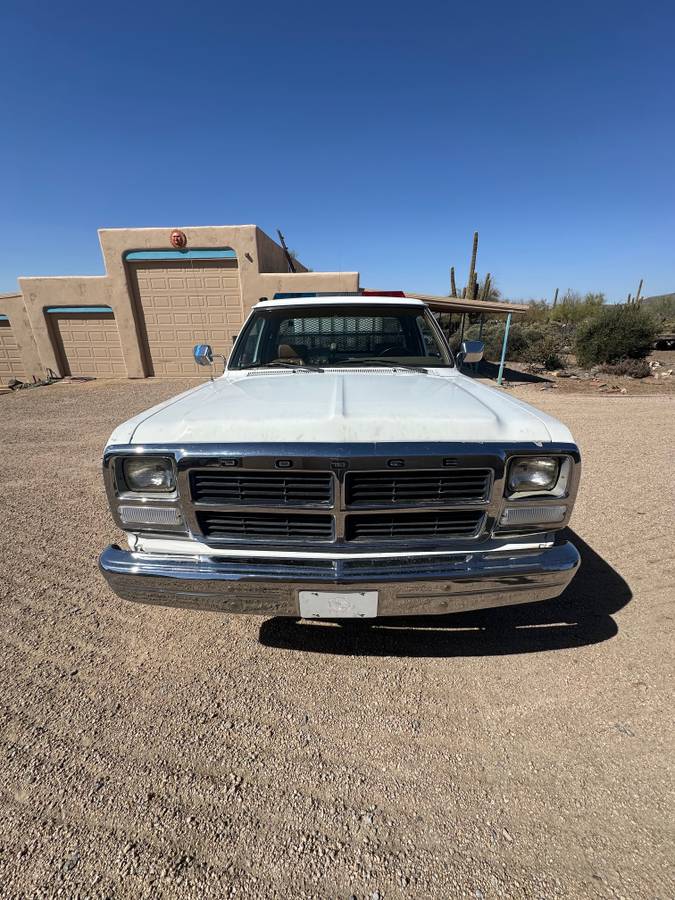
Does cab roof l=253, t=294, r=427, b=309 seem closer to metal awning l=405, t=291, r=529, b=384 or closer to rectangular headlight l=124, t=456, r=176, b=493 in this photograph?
rectangular headlight l=124, t=456, r=176, b=493

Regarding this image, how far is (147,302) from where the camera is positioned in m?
13.1

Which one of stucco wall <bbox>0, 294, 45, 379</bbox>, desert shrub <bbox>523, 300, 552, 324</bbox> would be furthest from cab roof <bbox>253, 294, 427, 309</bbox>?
desert shrub <bbox>523, 300, 552, 324</bbox>

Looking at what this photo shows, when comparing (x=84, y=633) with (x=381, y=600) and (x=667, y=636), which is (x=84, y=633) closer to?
(x=381, y=600)

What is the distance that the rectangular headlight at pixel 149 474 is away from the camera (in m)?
1.79

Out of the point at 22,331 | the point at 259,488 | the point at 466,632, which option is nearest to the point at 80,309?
the point at 22,331

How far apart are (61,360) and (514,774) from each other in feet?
55.2

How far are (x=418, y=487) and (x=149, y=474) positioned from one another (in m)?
1.22

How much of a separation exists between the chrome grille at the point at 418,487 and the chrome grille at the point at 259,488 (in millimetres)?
134

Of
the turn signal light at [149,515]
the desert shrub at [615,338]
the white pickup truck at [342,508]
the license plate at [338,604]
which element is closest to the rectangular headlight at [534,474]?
the white pickup truck at [342,508]

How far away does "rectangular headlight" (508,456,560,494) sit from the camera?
5.89ft

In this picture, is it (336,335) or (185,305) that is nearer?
(336,335)

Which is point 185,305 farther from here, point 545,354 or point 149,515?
point 545,354

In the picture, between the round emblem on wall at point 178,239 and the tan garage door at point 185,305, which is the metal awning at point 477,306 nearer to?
the tan garage door at point 185,305

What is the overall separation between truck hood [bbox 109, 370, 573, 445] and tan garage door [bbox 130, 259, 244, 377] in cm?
1173
